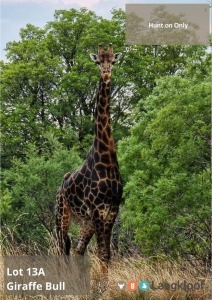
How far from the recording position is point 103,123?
988cm

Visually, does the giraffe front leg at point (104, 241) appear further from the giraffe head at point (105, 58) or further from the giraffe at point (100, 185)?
the giraffe head at point (105, 58)

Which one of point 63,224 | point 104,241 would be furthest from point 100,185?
point 63,224

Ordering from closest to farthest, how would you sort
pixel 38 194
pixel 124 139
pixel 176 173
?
pixel 176 173, pixel 124 139, pixel 38 194

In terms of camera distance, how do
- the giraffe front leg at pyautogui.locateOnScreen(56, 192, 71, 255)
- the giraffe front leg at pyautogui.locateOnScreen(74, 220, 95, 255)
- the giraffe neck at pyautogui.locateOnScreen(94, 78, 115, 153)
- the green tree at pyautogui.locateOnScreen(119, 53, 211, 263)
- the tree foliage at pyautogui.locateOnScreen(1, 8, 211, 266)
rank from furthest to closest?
the tree foliage at pyautogui.locateOnScreen(1, 8, 211, 266) → the giraffe front leg at pyautogui.locateOnScreen(56, 192, 71, 255) → the green tree at pyautogui.locateOnScreen(119, 53, 211, 263) → the giraffe front leg at pyautogui.locateOnScreen(74, 220, 95, 255) → the giraffe neck at pyautogui.locateOnScreen(94, 78, 115, 153)

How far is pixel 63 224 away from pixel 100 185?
128 cm

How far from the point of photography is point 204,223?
11070 millimetres

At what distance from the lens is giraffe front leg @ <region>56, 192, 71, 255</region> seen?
33.9ft

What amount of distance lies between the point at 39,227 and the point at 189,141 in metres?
9.76

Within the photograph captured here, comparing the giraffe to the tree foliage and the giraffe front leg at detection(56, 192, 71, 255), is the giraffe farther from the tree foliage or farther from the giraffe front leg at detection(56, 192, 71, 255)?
the tree foliage

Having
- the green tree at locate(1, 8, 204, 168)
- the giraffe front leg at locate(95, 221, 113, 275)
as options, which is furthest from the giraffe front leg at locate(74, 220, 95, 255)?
the green tree at locate(1, 8, 204, 168)

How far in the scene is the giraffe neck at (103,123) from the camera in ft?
31.9

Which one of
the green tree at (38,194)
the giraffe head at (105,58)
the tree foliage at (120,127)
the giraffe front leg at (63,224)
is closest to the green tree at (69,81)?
the tree foliage at (120,127)

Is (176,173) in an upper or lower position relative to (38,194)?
upper

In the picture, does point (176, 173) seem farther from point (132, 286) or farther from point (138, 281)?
point (132, 286)
